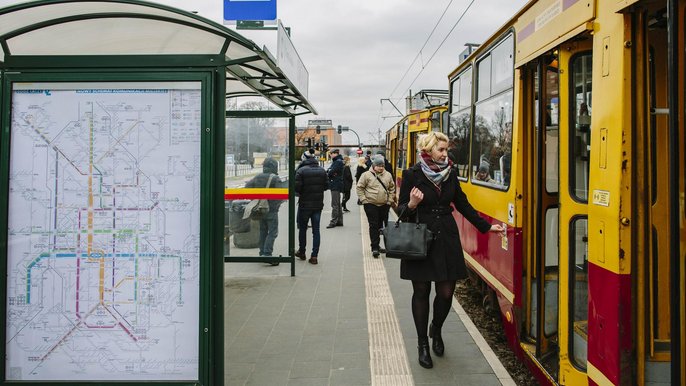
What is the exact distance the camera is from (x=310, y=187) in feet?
30.3

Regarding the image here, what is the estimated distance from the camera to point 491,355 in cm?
488

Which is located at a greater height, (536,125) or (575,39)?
(575,39)

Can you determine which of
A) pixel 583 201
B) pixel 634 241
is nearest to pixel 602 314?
pixel 634 241

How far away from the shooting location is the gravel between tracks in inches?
188

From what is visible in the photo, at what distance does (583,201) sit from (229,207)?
6011 millimetres

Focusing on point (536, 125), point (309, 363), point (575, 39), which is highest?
point (575, 39)

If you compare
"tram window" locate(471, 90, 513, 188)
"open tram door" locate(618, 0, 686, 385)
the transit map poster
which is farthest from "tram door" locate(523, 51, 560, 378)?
the transit map poster

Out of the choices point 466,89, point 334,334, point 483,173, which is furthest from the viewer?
point 466,89

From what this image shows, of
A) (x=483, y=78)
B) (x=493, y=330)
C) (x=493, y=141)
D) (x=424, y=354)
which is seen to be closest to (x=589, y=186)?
(x=424, y=354)

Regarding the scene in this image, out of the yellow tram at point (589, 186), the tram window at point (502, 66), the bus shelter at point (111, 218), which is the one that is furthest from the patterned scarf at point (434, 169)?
the bus shelter at point (111, 218)

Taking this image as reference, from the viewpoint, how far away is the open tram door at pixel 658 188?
2.14m

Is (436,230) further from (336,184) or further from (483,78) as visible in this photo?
(336,184)

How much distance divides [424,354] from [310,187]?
4.97 m

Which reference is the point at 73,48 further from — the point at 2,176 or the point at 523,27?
the point at 523,27
